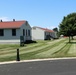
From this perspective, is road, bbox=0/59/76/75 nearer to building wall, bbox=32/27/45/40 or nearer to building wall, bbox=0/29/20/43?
building wall, bbox=0/29/20/43

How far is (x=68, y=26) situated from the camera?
164 ft

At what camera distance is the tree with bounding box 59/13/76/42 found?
4961 cm

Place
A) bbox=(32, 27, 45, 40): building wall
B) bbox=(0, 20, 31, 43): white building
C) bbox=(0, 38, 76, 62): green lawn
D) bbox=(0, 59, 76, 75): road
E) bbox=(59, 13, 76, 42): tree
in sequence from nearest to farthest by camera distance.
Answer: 1. bbox=(0, 59, 76, 75): road
2. bbox=(0, 38, 76, 62): green lawn
3. bbox=(0, 20, 31, 43): white building
4. bbox=(59, 13, 76, 42): tree
5. bbox=(32, 27, 45, 40): building wall

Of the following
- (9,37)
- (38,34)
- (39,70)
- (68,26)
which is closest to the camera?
(39,70)

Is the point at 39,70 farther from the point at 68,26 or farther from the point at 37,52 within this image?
the point at 68,26

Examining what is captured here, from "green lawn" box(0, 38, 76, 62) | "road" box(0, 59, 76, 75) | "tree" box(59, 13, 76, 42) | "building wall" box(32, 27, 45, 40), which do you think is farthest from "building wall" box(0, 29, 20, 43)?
"road" box(0, 59, 76, 75)

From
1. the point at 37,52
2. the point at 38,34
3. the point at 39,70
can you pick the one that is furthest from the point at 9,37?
the point at 39,70

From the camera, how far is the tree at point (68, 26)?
4961 cm

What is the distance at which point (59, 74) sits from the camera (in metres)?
Result: 12.0

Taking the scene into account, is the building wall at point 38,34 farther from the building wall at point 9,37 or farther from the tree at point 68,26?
the building wall at point 9,37

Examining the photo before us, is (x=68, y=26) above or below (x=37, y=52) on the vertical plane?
above

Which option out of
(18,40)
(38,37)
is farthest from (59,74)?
(38,37)

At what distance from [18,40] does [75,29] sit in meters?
12.0

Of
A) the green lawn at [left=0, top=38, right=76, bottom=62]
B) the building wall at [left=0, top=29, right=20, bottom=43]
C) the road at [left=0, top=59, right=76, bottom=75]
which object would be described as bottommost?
the road at [left=0, top=59, right=76, bottom=75]
